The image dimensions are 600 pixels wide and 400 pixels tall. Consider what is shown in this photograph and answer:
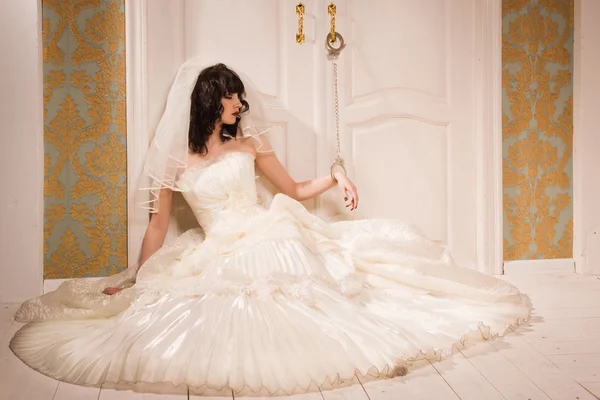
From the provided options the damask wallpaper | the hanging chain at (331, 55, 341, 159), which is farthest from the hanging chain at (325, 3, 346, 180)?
the damask wallpaper

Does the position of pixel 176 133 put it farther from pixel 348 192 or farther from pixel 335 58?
pixel 335 58

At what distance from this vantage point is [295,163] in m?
3.59

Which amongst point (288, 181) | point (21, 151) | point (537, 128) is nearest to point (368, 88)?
point (288, 181)

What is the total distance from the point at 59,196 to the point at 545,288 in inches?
93.6

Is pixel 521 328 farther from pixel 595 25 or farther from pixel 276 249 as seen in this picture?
pixel 595 25

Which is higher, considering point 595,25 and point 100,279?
point 595,25

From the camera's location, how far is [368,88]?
367cm

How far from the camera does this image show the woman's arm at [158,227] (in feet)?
10.6

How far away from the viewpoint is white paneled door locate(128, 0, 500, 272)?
3414 mm

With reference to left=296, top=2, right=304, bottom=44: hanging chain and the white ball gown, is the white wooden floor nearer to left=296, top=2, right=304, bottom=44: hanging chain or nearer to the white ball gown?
the white ball gown

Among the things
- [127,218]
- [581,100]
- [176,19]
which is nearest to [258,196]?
[127,218]

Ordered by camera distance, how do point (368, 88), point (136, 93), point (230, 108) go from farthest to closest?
point (368, 88) < point (136, 93) < point (230, 108)

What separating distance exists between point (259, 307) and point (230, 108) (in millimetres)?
1107

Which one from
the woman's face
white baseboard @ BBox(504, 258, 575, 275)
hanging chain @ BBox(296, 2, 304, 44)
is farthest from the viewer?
white baseboard @ BBox(504, 258, 575, 275)
